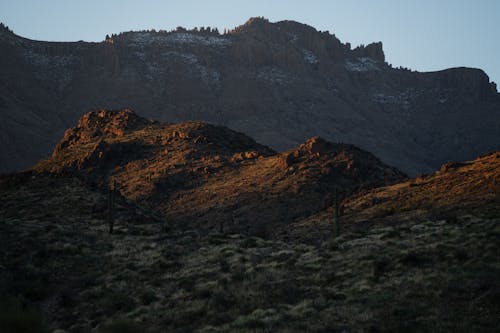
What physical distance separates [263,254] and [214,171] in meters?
49.7

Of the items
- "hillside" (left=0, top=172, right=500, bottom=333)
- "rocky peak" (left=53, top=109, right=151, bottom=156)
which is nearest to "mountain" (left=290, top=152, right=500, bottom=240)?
"hillside" (left=0, top=172, right=500, bottom=333)

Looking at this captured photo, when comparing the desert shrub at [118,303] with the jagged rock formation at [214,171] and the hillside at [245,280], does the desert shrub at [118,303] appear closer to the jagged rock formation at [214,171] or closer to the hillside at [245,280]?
the hillside at [245,280]

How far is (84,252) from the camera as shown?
120 ft

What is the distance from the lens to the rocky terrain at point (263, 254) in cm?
2083

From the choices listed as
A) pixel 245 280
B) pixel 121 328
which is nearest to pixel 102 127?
pixel 245 280

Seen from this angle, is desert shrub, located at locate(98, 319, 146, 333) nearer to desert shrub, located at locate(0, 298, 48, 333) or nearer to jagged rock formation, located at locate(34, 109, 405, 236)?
desert shrub, located at locate(0, 298, 48, 333)

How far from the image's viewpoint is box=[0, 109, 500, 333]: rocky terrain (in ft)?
68.3

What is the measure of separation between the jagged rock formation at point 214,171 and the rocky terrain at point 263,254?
34 centimetres

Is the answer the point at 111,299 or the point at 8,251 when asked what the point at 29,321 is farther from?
the point at 8,251

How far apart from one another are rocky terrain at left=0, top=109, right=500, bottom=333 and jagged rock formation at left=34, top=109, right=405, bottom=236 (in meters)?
0.34

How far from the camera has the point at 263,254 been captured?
33750mm

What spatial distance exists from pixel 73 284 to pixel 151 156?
→ 200 ft

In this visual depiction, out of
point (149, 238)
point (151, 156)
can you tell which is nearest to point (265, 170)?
point (151, 156)

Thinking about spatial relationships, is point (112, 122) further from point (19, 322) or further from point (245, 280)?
point (19, 322)
